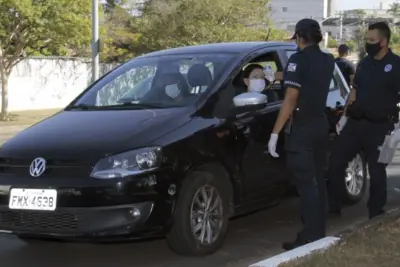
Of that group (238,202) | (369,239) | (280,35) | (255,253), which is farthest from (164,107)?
(280,35)

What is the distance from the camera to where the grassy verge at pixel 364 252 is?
421cm

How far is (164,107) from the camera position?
542cm

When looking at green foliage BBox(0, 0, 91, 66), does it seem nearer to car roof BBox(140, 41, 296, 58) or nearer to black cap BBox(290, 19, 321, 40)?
car roof BBox(140, 41, 296, 58)

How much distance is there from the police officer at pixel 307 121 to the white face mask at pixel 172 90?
969 mm

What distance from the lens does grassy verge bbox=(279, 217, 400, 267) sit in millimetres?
4211

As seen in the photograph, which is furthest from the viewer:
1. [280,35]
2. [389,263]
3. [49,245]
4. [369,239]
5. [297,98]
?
[280,35]

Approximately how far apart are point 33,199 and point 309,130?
2128mm

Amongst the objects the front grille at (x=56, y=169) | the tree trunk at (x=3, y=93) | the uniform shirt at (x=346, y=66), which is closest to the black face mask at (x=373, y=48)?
the front grille at (x=56, y=169)

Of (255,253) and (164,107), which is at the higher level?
(164,107)

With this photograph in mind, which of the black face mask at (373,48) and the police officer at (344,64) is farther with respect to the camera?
the police officer at (344,64)

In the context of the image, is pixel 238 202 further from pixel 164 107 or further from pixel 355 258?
pixel 355 258

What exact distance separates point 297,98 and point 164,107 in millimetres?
1091

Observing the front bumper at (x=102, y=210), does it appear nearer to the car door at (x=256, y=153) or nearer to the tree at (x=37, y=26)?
the car door at (x=256, y=153)

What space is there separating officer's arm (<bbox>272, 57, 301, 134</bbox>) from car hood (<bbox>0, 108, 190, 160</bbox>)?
28.7 inches
